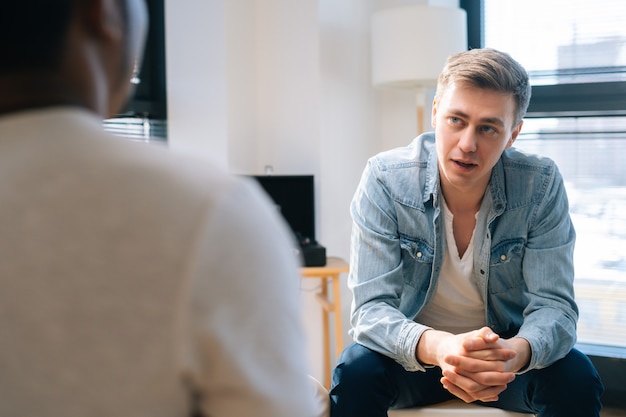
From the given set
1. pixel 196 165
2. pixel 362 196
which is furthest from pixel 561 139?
pixel 196 165

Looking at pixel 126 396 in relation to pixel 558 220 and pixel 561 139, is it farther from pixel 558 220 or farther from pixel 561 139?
pixel 561 139

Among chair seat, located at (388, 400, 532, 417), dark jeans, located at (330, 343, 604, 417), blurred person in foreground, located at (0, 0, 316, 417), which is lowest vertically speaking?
chair seat, located at (388, 400, 532, 417)

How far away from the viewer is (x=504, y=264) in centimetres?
169

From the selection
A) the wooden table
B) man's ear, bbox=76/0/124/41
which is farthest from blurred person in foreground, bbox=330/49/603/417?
man's ear, bbox=76/0/124/41

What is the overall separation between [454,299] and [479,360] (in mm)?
327

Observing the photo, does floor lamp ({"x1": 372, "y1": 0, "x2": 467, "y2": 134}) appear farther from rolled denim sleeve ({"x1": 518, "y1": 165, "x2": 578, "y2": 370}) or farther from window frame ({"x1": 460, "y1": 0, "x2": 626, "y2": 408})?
rolled denim sleeve ({"x1": 518, "y1": 165, "x2": 578, "y2": 370})

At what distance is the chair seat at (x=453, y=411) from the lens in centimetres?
156

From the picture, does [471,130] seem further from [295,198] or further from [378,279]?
[295,198]

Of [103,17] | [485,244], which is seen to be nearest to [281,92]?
[485,244]

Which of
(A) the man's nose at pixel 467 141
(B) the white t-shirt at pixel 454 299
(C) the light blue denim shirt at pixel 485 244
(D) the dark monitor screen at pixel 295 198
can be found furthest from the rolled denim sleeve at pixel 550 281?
(D) the dark monitor screen at pixel 295 198

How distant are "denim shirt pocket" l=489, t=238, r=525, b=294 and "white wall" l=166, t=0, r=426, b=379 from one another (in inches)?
44.0

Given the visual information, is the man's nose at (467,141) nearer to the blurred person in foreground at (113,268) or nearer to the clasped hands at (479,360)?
the clasped hands at (479,360)

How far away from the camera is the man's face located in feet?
5.37

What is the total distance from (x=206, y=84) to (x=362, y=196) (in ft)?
3.71
